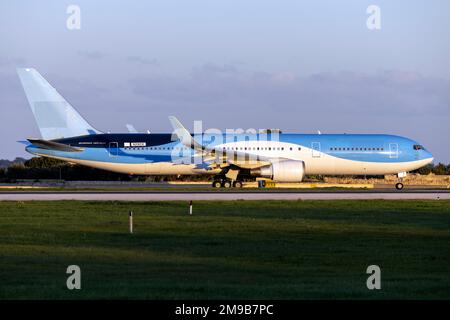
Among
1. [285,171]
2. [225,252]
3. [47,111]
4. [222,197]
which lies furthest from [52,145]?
[225,252]

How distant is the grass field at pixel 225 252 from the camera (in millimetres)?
17922

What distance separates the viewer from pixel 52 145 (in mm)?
62094

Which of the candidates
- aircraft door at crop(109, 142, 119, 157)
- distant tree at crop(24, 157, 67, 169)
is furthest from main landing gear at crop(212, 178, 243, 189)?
distant tree at crop(24, 157, 67, 169)

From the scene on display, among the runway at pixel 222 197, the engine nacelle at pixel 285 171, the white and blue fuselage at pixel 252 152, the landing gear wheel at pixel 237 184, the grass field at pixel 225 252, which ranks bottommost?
the grass field at pixel 225 252

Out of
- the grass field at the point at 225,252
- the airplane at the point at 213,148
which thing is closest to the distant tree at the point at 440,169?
the airplane at the point at 213,148

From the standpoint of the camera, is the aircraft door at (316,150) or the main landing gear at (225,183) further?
the aircraft door at (316,150)

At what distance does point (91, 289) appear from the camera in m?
17.8

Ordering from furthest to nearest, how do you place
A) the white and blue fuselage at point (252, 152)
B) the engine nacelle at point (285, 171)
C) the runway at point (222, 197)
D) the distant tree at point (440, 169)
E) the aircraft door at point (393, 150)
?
the distant tree at point (440, 169)
the aircraft door at point (393, 150)
the white and blue fuselage at point (252, 152)
the engine nacelle at point (285, 171)
the runway at point (222, 197)

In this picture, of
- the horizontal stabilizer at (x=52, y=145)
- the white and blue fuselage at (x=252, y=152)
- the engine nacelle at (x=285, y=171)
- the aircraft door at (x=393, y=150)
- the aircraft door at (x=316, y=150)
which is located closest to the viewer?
the engine nacelle at (x=285, y=171)

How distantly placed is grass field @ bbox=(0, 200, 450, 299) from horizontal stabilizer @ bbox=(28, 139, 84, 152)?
22034 mm

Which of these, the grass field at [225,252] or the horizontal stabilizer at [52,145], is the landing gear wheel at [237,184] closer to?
the horizontal stabilizer at [52,145]

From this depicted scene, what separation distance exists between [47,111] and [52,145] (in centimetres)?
367

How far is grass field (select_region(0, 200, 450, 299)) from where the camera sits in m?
17.9

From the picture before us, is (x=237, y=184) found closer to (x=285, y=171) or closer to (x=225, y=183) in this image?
(x=225, y=183)
